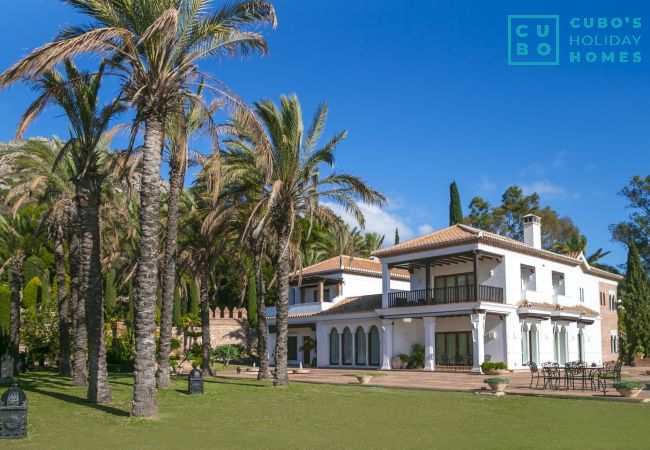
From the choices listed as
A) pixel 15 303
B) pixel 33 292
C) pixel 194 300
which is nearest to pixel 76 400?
pixel 15 303

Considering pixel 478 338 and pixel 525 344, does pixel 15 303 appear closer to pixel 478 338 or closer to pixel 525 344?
pixel 478 338

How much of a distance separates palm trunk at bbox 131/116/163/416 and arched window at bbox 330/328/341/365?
2913 cm

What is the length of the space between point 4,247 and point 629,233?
2181 inches

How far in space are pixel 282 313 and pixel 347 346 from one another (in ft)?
68.0

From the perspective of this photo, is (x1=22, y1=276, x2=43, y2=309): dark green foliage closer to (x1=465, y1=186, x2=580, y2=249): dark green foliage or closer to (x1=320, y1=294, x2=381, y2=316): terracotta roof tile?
(x1=320, y1=294, x2=381, y2=316): terracotta roof tile

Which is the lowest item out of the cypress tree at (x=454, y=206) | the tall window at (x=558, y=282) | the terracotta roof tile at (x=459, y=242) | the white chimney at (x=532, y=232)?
the tall window at (x=558, y=282)

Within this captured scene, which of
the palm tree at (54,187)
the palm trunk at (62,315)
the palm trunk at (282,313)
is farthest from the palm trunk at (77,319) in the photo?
the palm trunk at (282,313)

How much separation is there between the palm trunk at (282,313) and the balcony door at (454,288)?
1431 cm

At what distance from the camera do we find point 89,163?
17406mm

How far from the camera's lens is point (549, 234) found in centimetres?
6775

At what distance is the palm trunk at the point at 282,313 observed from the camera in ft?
72.8

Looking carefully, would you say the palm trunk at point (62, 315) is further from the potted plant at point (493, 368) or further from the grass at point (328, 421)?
the potted plant at point (493, 368)

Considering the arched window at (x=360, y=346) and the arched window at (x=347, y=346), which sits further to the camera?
the arched window at (x=347, y=346)

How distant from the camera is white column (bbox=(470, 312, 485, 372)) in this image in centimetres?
3269
